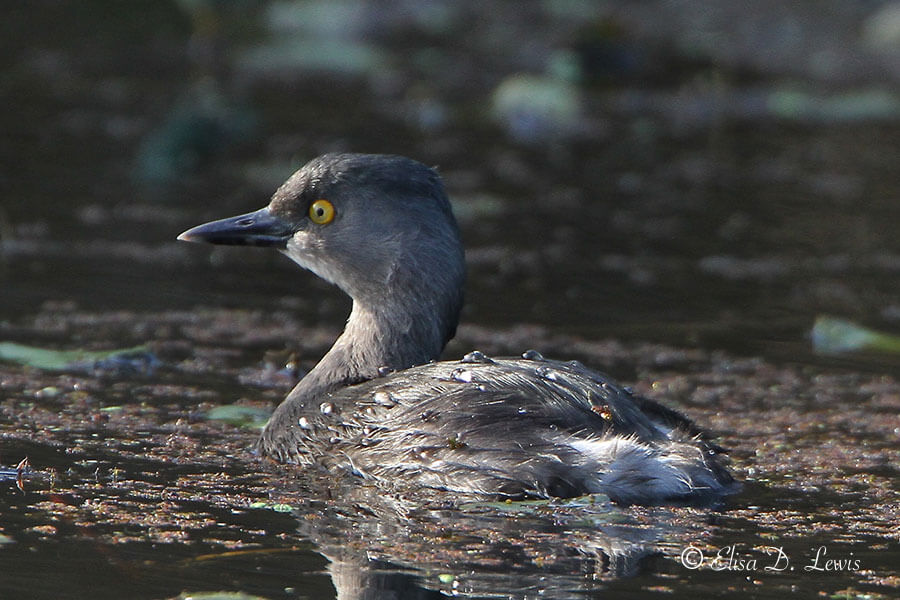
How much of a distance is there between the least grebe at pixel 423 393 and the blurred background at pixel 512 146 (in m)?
1.89

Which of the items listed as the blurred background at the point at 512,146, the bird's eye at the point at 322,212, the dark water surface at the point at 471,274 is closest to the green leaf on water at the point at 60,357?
the dark water surface at the point at 471,274

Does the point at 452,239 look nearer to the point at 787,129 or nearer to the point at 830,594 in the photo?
the point at 830,594

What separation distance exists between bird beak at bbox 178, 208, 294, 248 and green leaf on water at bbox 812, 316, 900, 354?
2913mm

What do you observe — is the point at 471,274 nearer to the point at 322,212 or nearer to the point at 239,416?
the point at 322,212

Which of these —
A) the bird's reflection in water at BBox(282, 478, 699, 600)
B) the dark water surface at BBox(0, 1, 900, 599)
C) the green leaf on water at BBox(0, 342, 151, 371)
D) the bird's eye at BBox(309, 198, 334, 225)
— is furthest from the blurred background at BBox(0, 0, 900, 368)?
the bird's reflection in water at BBox(282, 478, 699, 600)

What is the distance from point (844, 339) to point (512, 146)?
5.78 m

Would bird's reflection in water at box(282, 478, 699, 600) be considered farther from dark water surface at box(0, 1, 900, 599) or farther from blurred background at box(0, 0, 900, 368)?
blurred background at box(0, 0, 900, 368)

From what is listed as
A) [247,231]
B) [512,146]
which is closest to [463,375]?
[247,231]

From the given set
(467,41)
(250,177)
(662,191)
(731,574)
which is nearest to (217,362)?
(731,574)

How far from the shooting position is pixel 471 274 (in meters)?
9.63

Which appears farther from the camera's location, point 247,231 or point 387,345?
point 247,231

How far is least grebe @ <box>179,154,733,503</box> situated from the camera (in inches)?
215

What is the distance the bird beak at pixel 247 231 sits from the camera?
6828 millimetres

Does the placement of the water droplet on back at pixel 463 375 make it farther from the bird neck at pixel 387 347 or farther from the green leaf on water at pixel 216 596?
the green leaf on water at pixel 216 596
